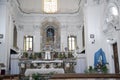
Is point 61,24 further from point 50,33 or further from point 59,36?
point 50,33

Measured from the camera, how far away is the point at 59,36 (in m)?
22.6

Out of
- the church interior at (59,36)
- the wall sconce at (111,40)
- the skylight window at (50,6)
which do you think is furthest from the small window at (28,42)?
the wall sconce at (111,40)

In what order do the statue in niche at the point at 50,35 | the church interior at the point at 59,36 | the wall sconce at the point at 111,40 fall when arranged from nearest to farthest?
1. the wall sconce at the point at 111,40
2. the church interior at the point at 59,36
3. the statue in niche at the point at 50,35

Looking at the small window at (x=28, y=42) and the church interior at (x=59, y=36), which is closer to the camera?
the church interior at (x=59, y=36)

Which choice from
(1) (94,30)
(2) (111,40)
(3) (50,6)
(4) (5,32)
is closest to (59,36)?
(3) (50,6)

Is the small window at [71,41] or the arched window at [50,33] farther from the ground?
the arched window at [50,33]

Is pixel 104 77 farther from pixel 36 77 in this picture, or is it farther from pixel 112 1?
pixel 112 1

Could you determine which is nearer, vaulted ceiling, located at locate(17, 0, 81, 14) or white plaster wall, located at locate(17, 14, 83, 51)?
white plaster wall, located at locate(17, 14, 83, 51)

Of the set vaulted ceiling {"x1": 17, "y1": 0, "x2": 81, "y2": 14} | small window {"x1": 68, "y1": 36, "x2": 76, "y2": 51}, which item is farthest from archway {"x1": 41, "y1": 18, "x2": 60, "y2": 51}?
vaulted ceiling {"x1": 17, "y1": 0, "x2": 81, "y2": 14}

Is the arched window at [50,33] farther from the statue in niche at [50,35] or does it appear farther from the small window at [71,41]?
the small window at [71,41]

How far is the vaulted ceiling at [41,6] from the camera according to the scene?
23.3 meters

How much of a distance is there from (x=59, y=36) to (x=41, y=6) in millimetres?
3804

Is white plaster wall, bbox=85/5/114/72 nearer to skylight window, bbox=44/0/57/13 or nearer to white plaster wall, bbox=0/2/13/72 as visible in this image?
white plaster wall, bbox=0/2/13/72

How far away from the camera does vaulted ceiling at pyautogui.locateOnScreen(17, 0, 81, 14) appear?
2330 cm
